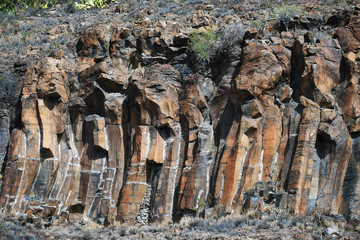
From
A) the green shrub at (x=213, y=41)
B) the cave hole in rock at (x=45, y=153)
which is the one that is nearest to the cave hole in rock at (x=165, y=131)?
the green shrub at (x=213, y=41)

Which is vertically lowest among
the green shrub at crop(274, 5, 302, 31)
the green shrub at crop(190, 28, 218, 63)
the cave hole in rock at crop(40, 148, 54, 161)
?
the cave hole in rock at crop(40, 148, 54, 161)

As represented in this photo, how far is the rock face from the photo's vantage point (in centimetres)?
1764

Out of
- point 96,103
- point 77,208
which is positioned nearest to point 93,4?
point 96,103

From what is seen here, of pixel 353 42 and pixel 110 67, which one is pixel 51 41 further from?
pixel 353 42

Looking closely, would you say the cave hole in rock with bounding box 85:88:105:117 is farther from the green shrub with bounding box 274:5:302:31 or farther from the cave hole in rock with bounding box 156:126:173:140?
the green shrub with bounding box 274:5:302:31

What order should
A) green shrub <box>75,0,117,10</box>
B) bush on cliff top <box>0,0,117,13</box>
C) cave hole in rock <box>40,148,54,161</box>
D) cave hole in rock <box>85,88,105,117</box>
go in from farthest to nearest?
bush on cliff top <box>0,0,117,13</box> → green shrub <box>75,0,117,10</box> → cave hole in rock <box>85,88,105,117</box> → cave hole in rock <box>40,148,54,161</box>

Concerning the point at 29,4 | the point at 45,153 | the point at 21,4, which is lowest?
the point at 45,153

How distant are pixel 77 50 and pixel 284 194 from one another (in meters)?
14.1

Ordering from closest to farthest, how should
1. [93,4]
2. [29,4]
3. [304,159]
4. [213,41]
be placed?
[304,159] → [213,41] → [93,4] → [29,4]

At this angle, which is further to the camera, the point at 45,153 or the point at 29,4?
the point at 29,4

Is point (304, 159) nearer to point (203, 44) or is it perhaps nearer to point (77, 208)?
point (203, 44)

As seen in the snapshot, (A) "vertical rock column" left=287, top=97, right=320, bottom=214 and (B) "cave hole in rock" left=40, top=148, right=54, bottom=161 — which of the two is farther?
(B) "cave hole in rock" left=40, top=148, right=54, bottom=161

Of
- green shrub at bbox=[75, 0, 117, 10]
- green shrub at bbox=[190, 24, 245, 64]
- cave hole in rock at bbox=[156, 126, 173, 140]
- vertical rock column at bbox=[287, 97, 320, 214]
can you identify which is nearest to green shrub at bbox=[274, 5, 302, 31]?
green shrub at bbox=[190, 24, 245, 64]

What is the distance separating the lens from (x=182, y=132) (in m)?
20.5
